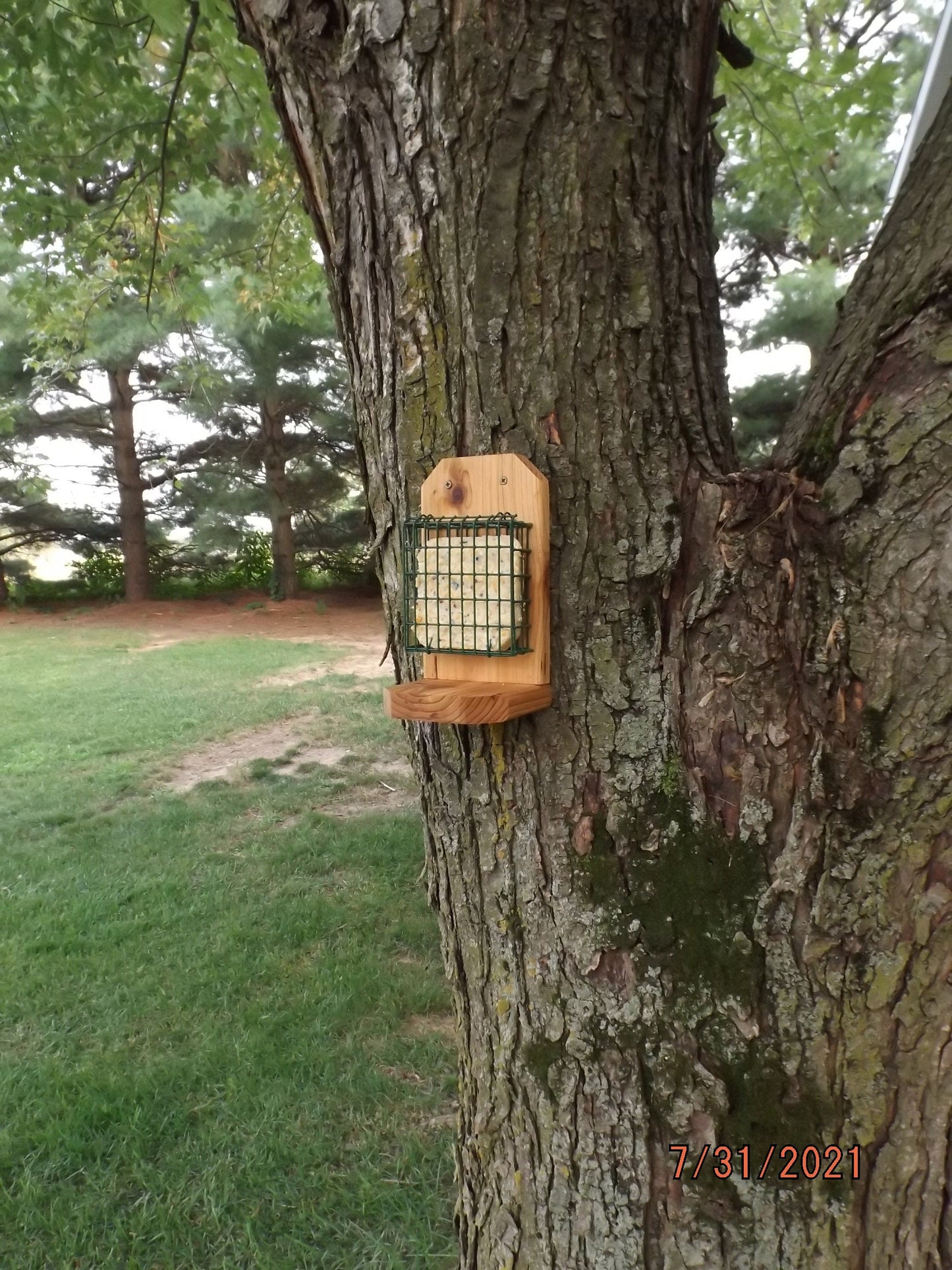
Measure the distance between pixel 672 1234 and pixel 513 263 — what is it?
5.06 feet

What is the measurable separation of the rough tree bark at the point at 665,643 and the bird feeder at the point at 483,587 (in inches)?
1.5

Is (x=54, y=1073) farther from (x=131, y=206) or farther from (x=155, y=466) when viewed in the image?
(x=155, y=466)

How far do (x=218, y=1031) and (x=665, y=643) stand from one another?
2432 mm

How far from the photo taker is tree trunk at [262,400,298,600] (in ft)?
48.0

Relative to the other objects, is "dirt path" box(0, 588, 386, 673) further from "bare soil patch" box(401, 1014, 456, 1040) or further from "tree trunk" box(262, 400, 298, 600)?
"bare soil patch" box(401, 1014, 456, 1040)

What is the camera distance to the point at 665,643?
1.26 m

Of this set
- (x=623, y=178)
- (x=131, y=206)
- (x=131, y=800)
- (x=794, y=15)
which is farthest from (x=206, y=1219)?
(x=794, y=15)

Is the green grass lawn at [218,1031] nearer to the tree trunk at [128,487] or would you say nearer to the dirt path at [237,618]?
the dirt path at [237,618]

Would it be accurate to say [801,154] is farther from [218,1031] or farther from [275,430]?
[275,430]

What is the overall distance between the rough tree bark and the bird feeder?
0.04 metres

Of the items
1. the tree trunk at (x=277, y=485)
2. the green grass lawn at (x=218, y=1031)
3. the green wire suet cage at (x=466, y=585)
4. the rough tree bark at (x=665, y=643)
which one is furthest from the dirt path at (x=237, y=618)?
the rough tree bark at (x=665, y=643)

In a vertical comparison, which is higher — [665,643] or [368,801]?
[665,643]

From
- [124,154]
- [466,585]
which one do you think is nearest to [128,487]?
[124,154]

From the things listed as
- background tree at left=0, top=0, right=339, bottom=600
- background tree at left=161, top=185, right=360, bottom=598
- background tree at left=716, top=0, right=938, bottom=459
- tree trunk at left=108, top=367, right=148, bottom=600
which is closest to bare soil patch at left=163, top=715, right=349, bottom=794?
background tree at left=0, top=0, right=339, bottom=600
